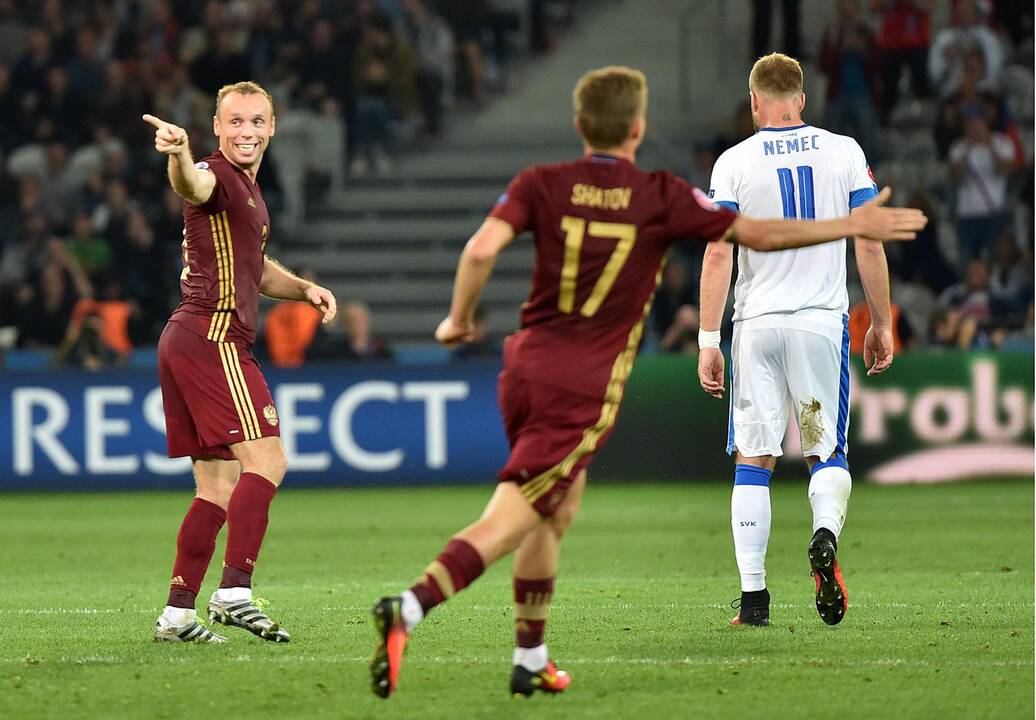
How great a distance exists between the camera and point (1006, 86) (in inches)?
770

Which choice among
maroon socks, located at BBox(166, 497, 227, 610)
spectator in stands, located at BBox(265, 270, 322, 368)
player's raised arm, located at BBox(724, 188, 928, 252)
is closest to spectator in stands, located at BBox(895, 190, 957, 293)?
spectator in stands, located at BBox(265, 270, 322, 368)

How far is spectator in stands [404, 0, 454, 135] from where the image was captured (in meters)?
21.2

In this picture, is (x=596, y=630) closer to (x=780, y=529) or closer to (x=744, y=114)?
(x=780, y=529)

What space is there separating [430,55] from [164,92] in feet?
10.4

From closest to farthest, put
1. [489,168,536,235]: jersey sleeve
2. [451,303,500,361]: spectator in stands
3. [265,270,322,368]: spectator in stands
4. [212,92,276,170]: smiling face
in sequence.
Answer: [489,168,536,235]: jersey sleeve, [212,92,276,170]: smiling face, [451,303,500,361]: spectator in stands, [265,270,322,368]: spectator in stands

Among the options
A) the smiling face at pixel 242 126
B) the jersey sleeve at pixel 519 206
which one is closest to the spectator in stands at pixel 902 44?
the smiling face at pixel 242 126

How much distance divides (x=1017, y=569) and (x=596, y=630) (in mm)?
3053

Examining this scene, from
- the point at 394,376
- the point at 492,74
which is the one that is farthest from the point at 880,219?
the point at 492,74

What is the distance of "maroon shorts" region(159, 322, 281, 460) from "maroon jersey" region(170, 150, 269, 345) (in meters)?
0.07

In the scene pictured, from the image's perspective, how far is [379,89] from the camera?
20359mm

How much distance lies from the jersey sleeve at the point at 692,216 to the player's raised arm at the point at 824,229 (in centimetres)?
5

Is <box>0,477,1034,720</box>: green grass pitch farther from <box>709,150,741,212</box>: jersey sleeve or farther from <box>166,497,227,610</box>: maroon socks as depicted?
<box>709,150,741,212</box>: jersey sleeve

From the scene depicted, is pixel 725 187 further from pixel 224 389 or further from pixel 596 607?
pixel 224 389

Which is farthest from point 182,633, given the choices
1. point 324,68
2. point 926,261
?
point 324,68
